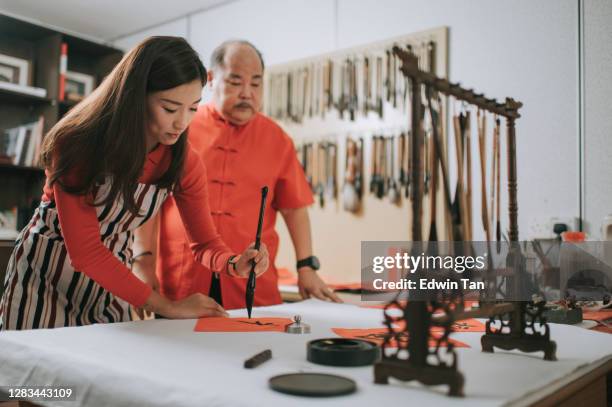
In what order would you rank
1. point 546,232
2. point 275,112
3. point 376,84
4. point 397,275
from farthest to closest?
point 275,112 → point 376,84 → point 546,232 → point 397,275

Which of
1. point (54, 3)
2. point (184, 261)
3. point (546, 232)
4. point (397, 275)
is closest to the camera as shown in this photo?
point (184, 261)

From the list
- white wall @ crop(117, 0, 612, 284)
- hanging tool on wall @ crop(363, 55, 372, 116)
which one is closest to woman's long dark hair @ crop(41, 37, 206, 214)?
white wall @ crop(117, 0, 612, 284)

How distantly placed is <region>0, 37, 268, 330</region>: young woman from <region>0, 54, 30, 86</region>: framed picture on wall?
2907 millimetres

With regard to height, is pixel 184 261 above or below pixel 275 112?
below

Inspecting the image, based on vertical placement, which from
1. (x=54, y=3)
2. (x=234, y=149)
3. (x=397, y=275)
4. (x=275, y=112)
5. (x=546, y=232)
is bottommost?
(x=397, y=275)

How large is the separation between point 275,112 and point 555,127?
1714 millimetres

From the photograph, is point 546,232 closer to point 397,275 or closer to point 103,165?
point 397,275

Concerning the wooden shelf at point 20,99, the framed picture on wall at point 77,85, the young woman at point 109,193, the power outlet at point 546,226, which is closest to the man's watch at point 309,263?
the young woman at point 109,193

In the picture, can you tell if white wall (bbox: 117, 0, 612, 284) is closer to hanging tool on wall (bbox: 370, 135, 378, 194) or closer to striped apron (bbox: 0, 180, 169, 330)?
hanging tool on wall (bbox: 370, 135, 378, 194)

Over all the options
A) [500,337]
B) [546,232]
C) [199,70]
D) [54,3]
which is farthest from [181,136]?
[54,3]

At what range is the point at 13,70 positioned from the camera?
12.7 ft

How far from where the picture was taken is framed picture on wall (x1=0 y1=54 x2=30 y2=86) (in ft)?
12.5

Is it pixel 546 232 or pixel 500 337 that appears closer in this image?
pixel 500 337

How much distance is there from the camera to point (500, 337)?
0.98m
